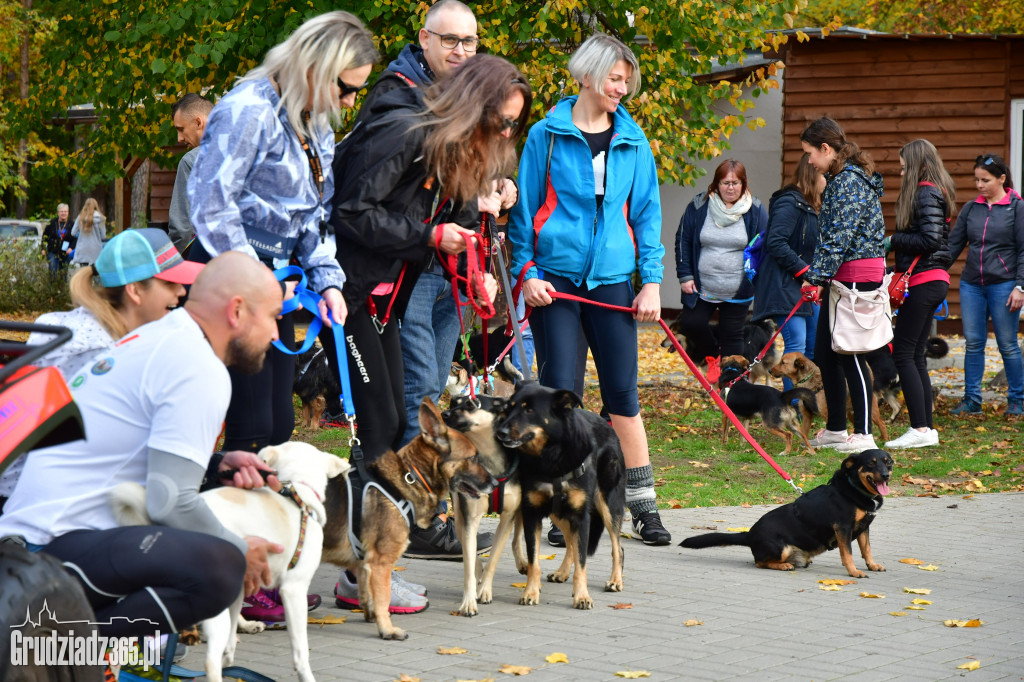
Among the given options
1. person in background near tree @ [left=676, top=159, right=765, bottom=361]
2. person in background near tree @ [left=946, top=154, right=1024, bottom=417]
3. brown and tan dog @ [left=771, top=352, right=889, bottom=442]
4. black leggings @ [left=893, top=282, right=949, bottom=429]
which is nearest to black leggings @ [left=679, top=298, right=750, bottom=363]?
person in background near tree @ [left=676, top=159, right=765, bottom=361]

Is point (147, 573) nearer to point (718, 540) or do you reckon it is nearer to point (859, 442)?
point (718, 540)

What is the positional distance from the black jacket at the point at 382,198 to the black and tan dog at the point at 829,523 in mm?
2264

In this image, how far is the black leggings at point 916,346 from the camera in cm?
941

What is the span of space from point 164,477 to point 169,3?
30.8 feet

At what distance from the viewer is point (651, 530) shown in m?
6.22

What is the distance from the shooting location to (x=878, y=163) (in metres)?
18.7

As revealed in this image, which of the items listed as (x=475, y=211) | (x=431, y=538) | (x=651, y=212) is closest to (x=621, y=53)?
(x=651, y=212)

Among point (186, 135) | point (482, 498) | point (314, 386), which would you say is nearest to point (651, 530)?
point (482, 498)

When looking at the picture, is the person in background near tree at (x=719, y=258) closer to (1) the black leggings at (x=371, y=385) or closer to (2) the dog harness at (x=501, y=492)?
(2) the dog harness at (x=501, y=492)

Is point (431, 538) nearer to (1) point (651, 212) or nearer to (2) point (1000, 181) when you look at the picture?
(1) point (651, 212)

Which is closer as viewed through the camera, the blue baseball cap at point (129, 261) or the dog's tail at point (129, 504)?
the dog's tail at point (129, 504)

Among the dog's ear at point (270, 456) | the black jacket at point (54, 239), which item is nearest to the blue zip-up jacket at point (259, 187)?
the dog's ear at point (270, 456)

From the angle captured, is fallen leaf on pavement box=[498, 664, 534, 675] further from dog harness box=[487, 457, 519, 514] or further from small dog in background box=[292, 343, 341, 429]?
small dog in background box=[292, 343, 341, 429]

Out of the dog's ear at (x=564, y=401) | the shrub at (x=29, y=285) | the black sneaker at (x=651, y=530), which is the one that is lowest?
the black sneaker at (x=651, y=530)
